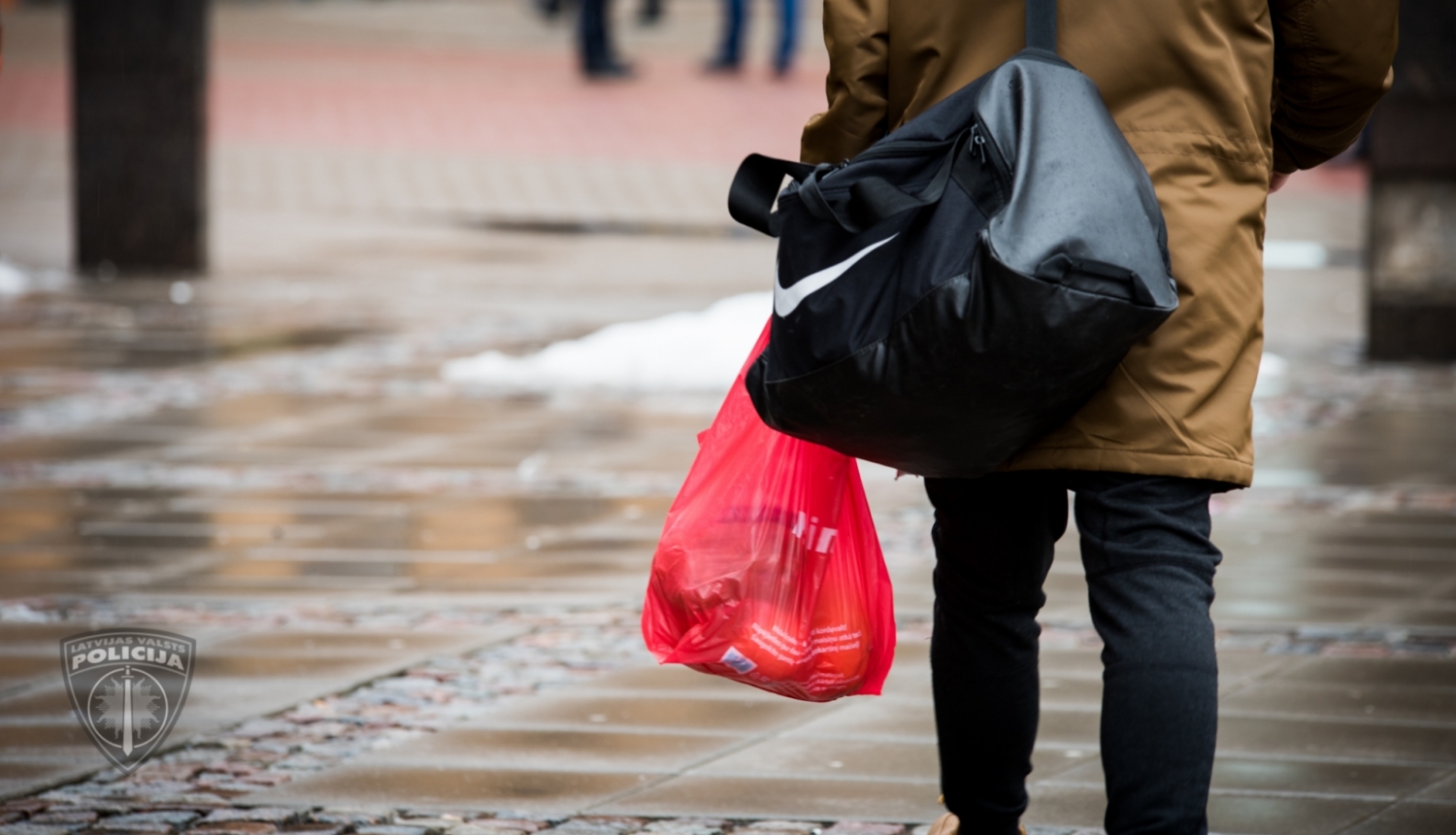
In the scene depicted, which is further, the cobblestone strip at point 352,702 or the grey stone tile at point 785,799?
the cobblestone strip at point 352,702

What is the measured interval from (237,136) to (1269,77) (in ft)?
54.9

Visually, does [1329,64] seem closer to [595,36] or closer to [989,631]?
[989,631]

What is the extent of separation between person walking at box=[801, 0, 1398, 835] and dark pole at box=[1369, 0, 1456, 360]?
6.72 metres

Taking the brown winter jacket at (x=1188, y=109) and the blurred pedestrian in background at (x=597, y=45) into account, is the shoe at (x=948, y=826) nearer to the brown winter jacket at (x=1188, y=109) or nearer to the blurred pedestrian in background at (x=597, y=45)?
the brown winter jacket at (x=1188, y=109)

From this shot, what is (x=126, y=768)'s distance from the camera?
363 centimetres

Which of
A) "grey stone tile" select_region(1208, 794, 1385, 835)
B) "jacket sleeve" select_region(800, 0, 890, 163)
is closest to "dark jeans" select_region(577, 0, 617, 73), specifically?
"grey stone tile" select_region(1208, 794, 1385, 835)

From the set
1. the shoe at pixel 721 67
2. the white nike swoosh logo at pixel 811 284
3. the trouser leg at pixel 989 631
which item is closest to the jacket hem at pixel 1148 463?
the trouser leg at pixel 989 631

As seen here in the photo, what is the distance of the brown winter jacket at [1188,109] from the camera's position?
2484 mm

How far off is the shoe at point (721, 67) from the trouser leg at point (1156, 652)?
21559mm

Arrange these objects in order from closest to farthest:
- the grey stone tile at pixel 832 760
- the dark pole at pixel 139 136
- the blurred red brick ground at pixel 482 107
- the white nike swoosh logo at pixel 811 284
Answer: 1. the white nike swoosh logo at pixel 811 284
2. the grey stone tile at pixel 832 760
3. the dark pole at pixel 139 136
4. the blurred red brick ground at pixel 482 107

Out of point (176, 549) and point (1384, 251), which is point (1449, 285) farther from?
point (176, 549)

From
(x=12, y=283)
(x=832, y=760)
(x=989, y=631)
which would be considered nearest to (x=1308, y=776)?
(x=832, y=760)

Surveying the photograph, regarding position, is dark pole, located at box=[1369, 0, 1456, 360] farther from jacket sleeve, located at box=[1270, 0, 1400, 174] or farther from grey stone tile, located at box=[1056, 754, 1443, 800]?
jacket sleeve, located at box=[1270, 0, 1400, 174]

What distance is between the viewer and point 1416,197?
30.3 feet
